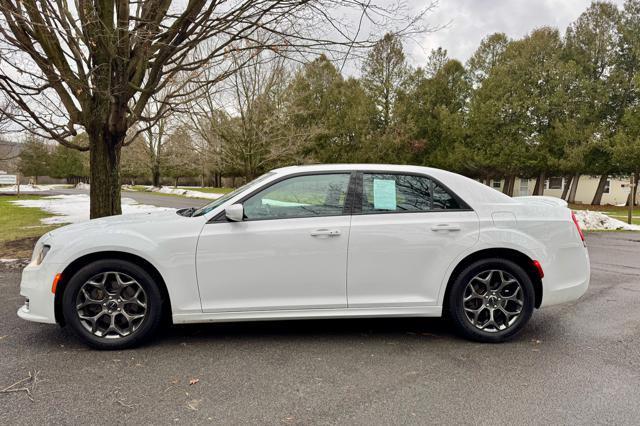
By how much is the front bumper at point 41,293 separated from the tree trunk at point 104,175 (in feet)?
15.0

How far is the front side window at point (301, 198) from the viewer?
12.1ft

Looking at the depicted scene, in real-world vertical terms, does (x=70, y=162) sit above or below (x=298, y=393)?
above

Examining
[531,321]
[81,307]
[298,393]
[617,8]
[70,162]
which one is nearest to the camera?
[298,393]

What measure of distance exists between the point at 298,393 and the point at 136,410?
41.8 inches

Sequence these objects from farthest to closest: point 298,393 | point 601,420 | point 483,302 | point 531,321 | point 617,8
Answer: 1. point 617,8
2. point 531,321
3. point 483,302
4. point 298,393
5. point 601,420

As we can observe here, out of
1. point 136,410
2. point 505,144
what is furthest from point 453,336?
point 505,144

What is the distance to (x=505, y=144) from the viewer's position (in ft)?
88.1

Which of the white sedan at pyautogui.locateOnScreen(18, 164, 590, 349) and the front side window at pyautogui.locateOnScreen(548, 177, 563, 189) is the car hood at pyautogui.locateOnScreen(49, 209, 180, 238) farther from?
the front side window at pyautogui.locateOnScreen(548, 177, 563, 189)

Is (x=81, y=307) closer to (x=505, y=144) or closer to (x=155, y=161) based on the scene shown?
(x=505, y=144)

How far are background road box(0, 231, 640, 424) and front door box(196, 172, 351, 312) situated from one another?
1.44 ft

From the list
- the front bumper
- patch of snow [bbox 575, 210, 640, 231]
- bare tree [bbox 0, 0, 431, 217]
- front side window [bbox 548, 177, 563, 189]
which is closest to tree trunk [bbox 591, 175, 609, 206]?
front side window [bbox 548, 177, 563, 189]

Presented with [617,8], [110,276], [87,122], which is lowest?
[110,276]

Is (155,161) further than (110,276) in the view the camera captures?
A: Yes

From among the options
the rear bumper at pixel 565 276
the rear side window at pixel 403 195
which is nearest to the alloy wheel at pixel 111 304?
the rear side window at pixel 403 195
